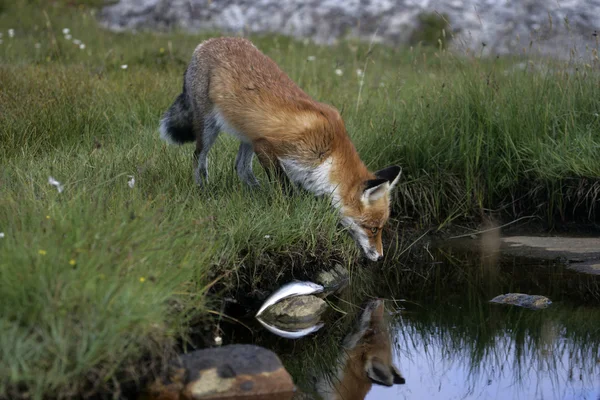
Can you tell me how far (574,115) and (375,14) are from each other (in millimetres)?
7746

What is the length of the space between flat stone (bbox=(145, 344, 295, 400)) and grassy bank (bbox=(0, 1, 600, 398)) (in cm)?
14

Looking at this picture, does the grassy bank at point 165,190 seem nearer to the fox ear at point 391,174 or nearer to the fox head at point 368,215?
the fox head at point 368,215

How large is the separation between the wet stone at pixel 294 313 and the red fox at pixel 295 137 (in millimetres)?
846

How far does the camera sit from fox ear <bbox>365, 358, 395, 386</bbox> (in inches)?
163

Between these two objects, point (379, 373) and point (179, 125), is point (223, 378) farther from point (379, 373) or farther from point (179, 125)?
point (179, 125)

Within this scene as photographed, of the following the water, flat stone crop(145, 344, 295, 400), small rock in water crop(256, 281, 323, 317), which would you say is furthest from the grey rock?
flat stone crop(145, 344, 295, 400)

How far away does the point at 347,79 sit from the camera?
33.3 feet

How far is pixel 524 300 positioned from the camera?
5129mm

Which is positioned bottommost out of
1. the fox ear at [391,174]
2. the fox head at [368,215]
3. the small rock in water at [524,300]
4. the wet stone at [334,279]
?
the wet stone at [334,279]

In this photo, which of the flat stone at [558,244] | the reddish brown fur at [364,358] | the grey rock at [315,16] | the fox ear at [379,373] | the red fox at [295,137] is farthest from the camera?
the grey rock at [315,16]

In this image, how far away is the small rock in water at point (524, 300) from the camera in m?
5.07

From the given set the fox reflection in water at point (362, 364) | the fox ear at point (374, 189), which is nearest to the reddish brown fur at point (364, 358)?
the fox reflection in water at point (362, 364)

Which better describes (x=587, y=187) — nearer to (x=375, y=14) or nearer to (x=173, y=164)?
(x=173, y=164)

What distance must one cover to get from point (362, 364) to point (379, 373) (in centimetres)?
13
